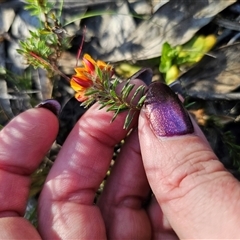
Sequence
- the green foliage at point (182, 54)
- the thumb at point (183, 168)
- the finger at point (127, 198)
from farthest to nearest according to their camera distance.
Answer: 1. the green foliage at point (182, 54)
2. the finger at point (127, 198)
3. the thumb at point (183, 168)

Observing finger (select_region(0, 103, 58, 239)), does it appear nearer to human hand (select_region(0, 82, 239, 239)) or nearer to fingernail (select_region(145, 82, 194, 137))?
human hand (select_region(0, 82, 239, 239))

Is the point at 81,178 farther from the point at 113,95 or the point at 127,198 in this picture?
the point at 113,95

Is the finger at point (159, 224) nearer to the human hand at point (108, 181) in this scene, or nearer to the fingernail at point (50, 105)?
the human hand at point (108, 181)

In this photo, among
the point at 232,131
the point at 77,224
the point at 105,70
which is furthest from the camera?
the point at 232,131

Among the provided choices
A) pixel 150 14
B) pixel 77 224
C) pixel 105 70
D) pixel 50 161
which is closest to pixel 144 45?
pixel 150 14

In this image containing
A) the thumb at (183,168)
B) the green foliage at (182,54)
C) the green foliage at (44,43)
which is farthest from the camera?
the green foliage at (182,54)

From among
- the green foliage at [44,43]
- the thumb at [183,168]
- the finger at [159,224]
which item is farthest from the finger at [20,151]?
the finger at [159,224]

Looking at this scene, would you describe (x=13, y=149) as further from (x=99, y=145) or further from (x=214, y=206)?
(x=214, y=206)

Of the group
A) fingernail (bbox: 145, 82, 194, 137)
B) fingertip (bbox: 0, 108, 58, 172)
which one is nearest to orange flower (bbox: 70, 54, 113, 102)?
fingernail (bbox: 145, 82, 194, 137)
